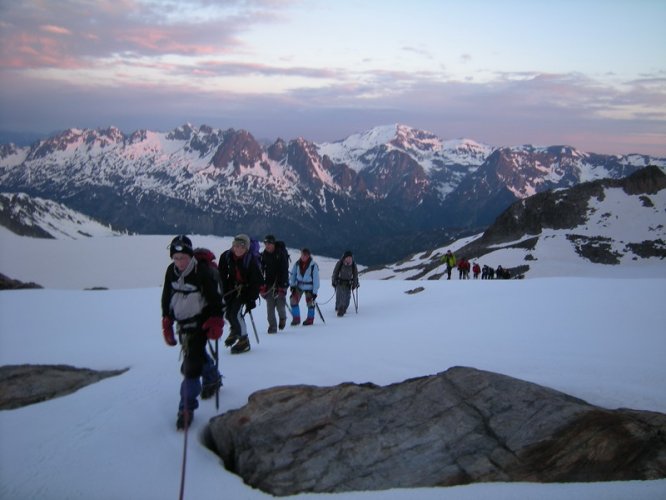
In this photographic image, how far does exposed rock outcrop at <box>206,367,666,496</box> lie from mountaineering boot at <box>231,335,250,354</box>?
3584 millimetres

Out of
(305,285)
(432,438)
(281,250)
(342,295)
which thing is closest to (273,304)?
(281,250)

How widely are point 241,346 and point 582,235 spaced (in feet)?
268

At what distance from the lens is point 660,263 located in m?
70.0

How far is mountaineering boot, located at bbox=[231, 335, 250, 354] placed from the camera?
1121 centimetres

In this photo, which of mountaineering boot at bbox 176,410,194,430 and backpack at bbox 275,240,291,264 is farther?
backpack at bbox 275,240,291,264

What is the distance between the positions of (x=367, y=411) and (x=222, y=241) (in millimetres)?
154314

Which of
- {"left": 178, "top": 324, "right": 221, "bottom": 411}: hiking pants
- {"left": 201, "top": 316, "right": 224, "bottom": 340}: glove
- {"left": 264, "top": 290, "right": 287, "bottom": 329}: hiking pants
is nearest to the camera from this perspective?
{"left": 178, "top": 324, "right": 221, "bottom": 411}: hiking pants

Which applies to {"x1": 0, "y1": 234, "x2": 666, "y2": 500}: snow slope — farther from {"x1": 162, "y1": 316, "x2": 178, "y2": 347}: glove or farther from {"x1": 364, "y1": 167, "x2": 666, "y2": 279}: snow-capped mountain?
{"x1": 364, "y1": 167, "x2": 666, "y2": 279}: snow-capped mountain

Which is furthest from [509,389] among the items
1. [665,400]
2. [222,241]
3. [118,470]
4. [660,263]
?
[222,241]

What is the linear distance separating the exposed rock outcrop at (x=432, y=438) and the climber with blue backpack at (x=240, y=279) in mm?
3855

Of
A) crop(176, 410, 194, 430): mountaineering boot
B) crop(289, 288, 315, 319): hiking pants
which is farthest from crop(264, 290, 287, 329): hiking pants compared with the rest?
crop(176, 410, 194, 430): mountaineering boot

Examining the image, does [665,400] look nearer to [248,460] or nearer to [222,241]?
[248,460]

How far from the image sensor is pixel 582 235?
82.3 metres

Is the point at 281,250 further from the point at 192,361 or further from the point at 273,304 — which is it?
the point at 192,361
